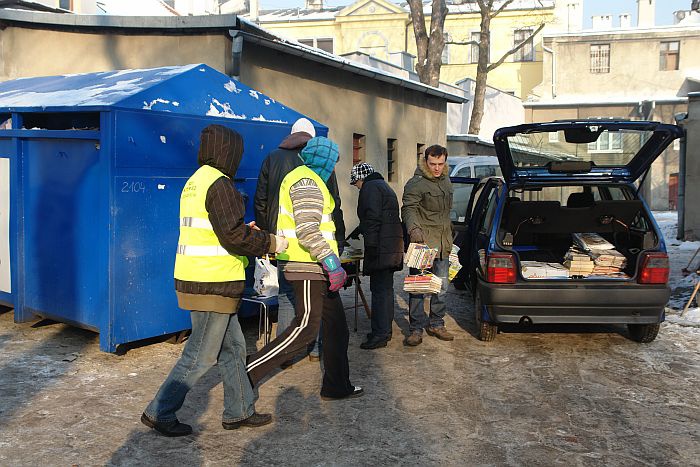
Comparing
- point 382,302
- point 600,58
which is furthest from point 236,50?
point 600,58

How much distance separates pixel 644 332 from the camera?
6.95 metres

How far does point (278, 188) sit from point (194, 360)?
83.8 inches

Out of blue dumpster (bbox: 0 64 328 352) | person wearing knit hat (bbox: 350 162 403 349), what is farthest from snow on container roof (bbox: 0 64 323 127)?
person wearing knit hat (bbox: 350 162 403 349)

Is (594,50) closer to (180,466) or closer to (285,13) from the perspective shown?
(285,13)

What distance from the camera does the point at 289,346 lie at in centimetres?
489

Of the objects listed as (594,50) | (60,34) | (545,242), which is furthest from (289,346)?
(594,50)

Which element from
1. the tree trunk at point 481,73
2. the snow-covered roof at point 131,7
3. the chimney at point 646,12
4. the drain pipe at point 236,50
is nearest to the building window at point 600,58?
the chimney at point 646,12

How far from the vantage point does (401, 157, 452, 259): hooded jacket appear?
22.8 feet

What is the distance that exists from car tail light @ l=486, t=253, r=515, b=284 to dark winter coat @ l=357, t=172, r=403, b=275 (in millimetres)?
849

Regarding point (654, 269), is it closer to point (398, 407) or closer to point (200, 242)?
point (398, 407)

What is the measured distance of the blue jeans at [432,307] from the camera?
6938 millimetres

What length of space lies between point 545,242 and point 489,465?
4.50m

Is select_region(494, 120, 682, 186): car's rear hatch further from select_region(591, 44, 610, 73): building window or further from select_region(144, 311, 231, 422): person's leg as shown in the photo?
select_region(591, 44, 610, 73): building window

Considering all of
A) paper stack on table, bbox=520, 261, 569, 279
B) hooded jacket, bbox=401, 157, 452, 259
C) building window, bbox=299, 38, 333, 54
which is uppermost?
building window, bbox=299, 38, 333, 54
